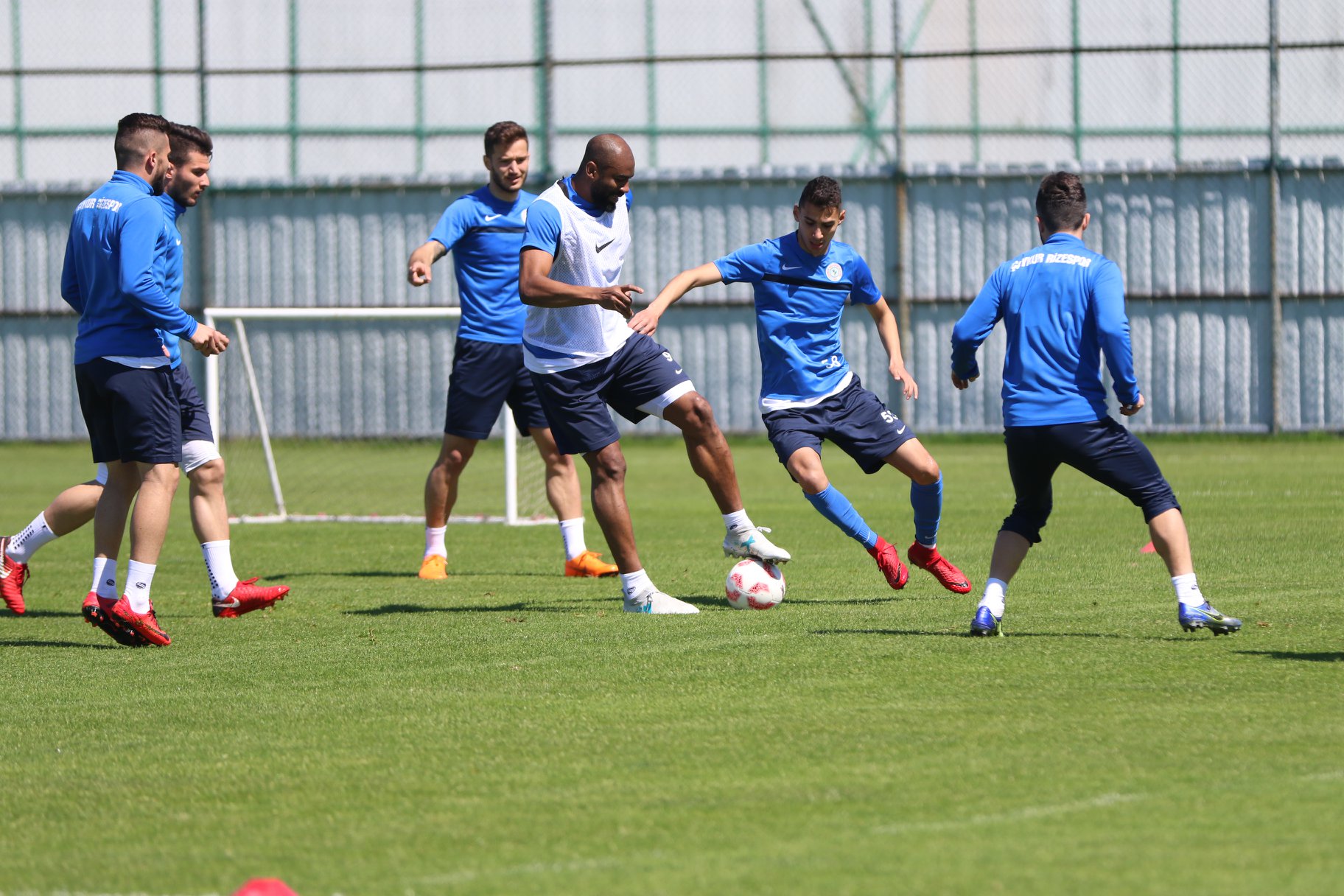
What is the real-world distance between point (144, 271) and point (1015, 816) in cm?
449

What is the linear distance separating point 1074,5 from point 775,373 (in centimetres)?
1976

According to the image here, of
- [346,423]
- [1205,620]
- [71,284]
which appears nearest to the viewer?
[1205,620]

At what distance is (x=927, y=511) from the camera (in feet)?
26.5

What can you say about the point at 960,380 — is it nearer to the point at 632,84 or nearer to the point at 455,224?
the point at 455,224

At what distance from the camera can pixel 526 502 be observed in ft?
43.1

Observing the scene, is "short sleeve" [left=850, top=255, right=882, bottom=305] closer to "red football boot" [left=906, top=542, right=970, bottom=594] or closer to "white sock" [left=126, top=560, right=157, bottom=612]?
"red football boot" [left=906, top=542, right=970, bottom=594]

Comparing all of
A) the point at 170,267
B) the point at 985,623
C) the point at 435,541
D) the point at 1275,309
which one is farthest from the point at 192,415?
the point at 1275,309

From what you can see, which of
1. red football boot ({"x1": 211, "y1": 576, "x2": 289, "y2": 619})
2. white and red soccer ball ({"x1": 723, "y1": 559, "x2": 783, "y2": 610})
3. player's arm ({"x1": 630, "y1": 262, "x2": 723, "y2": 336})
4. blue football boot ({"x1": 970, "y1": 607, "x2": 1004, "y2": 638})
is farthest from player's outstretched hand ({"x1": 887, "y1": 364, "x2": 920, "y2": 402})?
red football boot ({"x1": 211, "y1": 576, "x2": 289, "y2": 619})

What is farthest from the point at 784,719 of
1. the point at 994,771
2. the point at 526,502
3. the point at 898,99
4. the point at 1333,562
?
the point at 898,99

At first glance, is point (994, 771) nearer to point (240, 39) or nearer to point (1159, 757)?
point (1159, 757)

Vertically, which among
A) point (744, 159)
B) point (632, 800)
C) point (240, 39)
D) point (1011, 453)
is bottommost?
point (632, 800)

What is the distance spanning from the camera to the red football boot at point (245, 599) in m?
7.83

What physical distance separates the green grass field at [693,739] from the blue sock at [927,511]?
10.9 inches

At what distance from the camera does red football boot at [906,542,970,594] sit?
7840 mm
